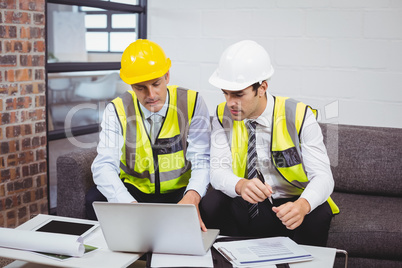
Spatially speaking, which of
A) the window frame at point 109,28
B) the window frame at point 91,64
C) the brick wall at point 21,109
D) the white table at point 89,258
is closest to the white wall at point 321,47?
the window frame at point 91,64

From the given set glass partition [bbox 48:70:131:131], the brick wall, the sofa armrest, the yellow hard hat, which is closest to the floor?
glass partition [bbox 48:70:131:131]

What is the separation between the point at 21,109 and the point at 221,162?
4.01ft

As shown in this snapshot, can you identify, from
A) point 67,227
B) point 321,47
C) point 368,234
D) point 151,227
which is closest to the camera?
point 151,227

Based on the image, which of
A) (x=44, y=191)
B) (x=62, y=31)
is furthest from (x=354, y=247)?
(x=62, y=31)

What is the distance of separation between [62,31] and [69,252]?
2.36 meters

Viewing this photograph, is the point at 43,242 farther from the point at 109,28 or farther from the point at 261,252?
the point at 109,28

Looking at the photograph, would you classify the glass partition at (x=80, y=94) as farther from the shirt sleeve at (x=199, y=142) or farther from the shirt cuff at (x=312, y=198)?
the shirt cuff at (x=312, y=198)

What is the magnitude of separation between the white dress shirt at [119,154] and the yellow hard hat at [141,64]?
248mm

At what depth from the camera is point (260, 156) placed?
2266 mm

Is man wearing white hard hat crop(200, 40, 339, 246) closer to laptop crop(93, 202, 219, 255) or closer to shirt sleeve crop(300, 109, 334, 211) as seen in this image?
shirt sleeve crop(300, 109, 334, 211)

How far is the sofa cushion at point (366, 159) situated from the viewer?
270 cm

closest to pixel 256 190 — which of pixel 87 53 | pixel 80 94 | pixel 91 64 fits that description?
pixel 91 64

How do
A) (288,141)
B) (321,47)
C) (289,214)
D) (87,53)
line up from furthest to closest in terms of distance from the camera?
(87,53), (321,47), (288,141), (289,214)

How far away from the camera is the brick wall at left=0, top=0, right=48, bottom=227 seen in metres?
2.64
